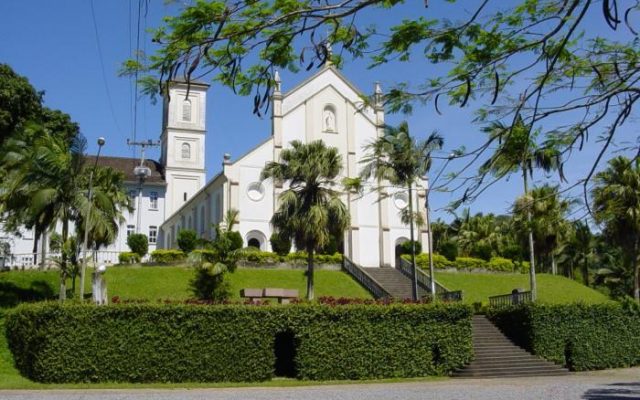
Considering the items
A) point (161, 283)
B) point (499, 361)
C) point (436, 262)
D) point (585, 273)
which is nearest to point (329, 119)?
point (436, 262)

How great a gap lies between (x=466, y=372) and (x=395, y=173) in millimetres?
11777

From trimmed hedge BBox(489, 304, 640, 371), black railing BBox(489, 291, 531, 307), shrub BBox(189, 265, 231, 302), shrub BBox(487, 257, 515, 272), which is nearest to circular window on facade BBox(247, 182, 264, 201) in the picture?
shrub BBox(487, 257, 515, 272)

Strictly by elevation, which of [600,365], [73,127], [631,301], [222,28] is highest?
[73,127]

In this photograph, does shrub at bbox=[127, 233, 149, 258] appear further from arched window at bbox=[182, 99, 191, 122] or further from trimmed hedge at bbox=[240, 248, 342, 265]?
arched window at bbox=[182, 99, 191, 122]

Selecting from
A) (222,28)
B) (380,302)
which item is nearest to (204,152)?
(380,302)

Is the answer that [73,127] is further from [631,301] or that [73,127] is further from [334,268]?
[631,301]

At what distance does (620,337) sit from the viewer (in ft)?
90.4

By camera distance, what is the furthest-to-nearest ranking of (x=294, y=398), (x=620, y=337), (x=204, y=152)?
(x=204, y=152) < (x=620, y=337) < (x=294, y=398)

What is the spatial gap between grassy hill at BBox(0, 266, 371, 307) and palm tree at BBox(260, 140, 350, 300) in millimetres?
4302

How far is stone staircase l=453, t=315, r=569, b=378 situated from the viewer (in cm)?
2312

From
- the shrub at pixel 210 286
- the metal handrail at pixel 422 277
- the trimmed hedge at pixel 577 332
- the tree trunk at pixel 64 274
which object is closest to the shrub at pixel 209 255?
the shrub at pixel 210 286

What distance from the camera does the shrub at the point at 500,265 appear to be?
45.8 m

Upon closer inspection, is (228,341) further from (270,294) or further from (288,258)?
(288,258)

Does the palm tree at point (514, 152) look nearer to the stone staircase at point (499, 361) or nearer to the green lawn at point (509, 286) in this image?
the stone staircase at point (499, 361)
